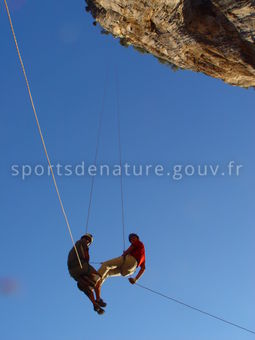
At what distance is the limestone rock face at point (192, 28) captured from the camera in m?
9.91

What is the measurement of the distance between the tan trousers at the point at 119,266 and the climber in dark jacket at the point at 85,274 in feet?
2.19

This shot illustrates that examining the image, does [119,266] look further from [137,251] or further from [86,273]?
[86,273]

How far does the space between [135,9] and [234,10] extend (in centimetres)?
333

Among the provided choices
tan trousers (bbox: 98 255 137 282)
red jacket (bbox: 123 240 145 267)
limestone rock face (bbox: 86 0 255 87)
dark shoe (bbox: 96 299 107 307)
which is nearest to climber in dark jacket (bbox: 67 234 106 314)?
dark shoe (bbox: 96 299 107 307)

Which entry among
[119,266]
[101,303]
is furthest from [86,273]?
[119,266]

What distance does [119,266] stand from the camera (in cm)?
959

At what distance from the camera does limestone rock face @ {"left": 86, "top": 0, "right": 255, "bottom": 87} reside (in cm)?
991

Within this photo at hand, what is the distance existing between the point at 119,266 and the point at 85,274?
1251 millimetres

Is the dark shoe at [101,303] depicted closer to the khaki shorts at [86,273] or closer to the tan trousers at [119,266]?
the khaki shorts at [86,273]

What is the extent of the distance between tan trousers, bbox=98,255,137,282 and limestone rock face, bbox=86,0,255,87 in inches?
293

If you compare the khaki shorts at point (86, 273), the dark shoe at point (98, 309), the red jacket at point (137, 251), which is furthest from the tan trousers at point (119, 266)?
the dark shoe at point (98, 309)

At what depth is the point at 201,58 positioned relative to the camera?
13.3 metres

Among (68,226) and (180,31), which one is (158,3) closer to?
(180,31)

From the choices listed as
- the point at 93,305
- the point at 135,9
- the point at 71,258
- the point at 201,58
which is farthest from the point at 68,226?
the point at 201,58
